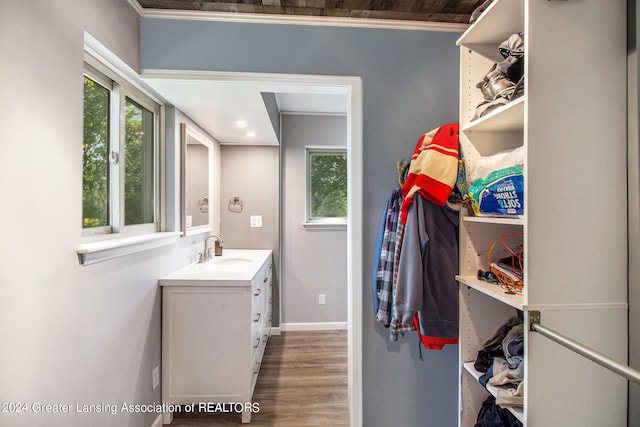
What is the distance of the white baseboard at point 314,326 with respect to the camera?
10.6ft

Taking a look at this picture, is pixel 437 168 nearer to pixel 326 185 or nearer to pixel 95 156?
pixel 95 156

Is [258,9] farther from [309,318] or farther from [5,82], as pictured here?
[309,318]

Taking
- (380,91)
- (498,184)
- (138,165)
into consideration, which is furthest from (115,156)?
(498,184)

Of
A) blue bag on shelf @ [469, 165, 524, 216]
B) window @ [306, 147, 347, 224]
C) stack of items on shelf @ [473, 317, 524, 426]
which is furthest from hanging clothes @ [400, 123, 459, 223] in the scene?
window @ [306, 147, 347, 224]

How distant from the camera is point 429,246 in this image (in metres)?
1.36

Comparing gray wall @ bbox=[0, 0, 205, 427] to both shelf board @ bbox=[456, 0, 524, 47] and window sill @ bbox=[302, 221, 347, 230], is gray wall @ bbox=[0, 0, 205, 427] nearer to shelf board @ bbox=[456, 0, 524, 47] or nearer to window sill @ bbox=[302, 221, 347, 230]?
shelf board @ bbox=[456, 0, 524, 47]

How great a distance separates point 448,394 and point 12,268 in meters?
2.03

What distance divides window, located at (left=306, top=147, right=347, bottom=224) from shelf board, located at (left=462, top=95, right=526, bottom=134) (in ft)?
7.15

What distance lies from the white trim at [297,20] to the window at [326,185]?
1762 millimetres

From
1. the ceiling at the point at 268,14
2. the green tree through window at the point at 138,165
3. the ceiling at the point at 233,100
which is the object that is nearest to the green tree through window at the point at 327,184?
the ceiling at the point at 233,100

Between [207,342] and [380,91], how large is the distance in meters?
1.88

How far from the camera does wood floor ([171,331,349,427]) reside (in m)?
1.89

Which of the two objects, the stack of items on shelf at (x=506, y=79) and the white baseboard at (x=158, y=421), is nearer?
the stack of items on shelf at (x=506, y=79)

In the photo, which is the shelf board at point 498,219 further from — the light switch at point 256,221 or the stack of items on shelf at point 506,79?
the light switch at point 256,221
